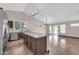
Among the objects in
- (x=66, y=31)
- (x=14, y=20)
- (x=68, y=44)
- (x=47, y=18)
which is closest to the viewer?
(x=14, y=20)

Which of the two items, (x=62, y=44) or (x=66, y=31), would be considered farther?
(x=62, y=44)

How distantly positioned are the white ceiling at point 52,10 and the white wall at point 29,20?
0.11 meters

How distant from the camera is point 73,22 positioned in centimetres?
225

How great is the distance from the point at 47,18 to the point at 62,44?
5.02 feet

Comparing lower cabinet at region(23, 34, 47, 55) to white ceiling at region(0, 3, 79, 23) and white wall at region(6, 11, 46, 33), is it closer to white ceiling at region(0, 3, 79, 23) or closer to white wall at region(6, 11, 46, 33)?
white wall at region(6, 11, 46, 33)

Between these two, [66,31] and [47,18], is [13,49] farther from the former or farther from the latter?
[66,31]

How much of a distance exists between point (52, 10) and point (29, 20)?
2.51ft

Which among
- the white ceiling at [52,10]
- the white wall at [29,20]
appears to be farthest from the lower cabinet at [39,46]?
the white ceiling at [52,10]

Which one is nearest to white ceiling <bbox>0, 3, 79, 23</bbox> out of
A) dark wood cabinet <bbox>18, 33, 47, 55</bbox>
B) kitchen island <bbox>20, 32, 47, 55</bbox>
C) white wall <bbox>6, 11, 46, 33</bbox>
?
white wall <bbox>6, 11, 46, 33</bbox>

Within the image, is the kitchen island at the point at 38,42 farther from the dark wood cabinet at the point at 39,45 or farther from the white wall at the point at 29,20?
the white wall at the point at 29,20

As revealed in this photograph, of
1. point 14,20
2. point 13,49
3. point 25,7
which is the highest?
point 25,7

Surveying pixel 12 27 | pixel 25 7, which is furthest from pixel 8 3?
pixel 12 27

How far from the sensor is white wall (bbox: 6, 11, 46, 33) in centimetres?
211

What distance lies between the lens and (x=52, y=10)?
2361mm
